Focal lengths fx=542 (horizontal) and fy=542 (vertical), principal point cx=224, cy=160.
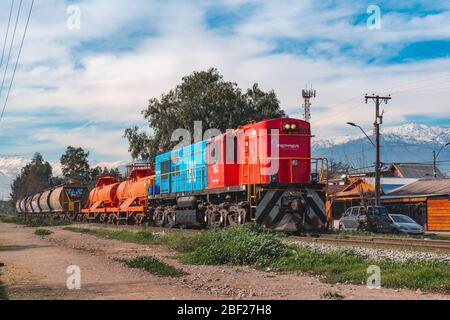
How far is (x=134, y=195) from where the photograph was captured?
123 feet

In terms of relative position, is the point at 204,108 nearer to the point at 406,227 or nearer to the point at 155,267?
the point at 406,227

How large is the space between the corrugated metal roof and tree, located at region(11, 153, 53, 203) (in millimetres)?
115934

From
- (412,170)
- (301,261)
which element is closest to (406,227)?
(301,261)

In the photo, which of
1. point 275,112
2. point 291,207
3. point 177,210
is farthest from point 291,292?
point 275,112

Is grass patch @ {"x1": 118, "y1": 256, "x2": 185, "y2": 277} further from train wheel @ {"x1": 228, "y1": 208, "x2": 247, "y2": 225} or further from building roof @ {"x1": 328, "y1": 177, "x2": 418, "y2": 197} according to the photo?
building roof @ {"x1": 328, "y1": 177, "x2": 418, "y2": 197}

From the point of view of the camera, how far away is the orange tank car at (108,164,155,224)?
35438 millimetres

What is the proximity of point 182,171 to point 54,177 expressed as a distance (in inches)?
5056

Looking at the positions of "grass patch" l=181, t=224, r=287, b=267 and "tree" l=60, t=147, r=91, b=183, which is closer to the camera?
"grass patch" l=181, t=224, r=287, b=267

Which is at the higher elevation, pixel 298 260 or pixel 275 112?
pixel 275 112

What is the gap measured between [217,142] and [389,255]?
37.3 ft

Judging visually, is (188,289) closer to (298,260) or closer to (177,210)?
(298,260)

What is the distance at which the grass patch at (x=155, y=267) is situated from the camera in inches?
480

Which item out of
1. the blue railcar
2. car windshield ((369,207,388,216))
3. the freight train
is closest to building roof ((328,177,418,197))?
car windshield ((369,207,388,216))

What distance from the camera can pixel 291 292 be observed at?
9664 millimetres
